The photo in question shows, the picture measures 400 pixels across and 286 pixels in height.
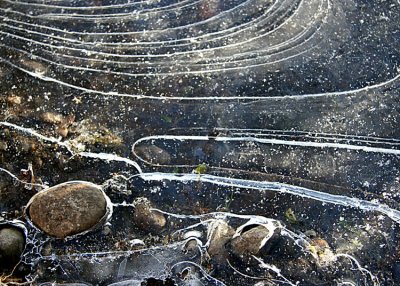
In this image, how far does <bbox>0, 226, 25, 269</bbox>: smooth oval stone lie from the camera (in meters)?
5.10

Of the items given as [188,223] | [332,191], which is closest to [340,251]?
[332,191]

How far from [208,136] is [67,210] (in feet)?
5.07

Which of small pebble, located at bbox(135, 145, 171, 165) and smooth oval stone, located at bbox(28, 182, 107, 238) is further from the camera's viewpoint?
small pebble, located at bbox(135, 145, 171, 165)

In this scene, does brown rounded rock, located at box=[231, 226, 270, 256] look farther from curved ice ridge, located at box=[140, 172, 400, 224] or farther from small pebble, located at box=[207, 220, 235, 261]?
curved ice ridge, located at box=[140, 172, 400, 224]

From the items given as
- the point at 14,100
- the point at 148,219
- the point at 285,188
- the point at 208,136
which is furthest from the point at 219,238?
the point at 14,100

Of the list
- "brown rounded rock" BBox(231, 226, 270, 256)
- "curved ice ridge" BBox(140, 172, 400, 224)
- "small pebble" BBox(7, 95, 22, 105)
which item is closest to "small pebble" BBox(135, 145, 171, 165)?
"curved ice ridge" BBox(140, 172, 400, 224)

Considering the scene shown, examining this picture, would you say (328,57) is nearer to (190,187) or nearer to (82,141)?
(190,187)

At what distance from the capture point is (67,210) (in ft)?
16.9

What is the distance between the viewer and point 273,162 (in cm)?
561

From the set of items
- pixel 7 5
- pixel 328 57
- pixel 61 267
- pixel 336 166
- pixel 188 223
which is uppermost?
pixel 7 5

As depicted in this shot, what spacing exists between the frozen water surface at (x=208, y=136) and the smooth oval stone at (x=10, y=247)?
0.05 meters

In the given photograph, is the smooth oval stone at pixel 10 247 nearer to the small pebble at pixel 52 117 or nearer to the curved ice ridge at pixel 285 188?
the small pebble at pixel 52 117

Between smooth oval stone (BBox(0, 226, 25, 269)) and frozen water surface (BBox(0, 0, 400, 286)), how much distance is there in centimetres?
5

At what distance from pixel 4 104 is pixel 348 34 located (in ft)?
12.2
